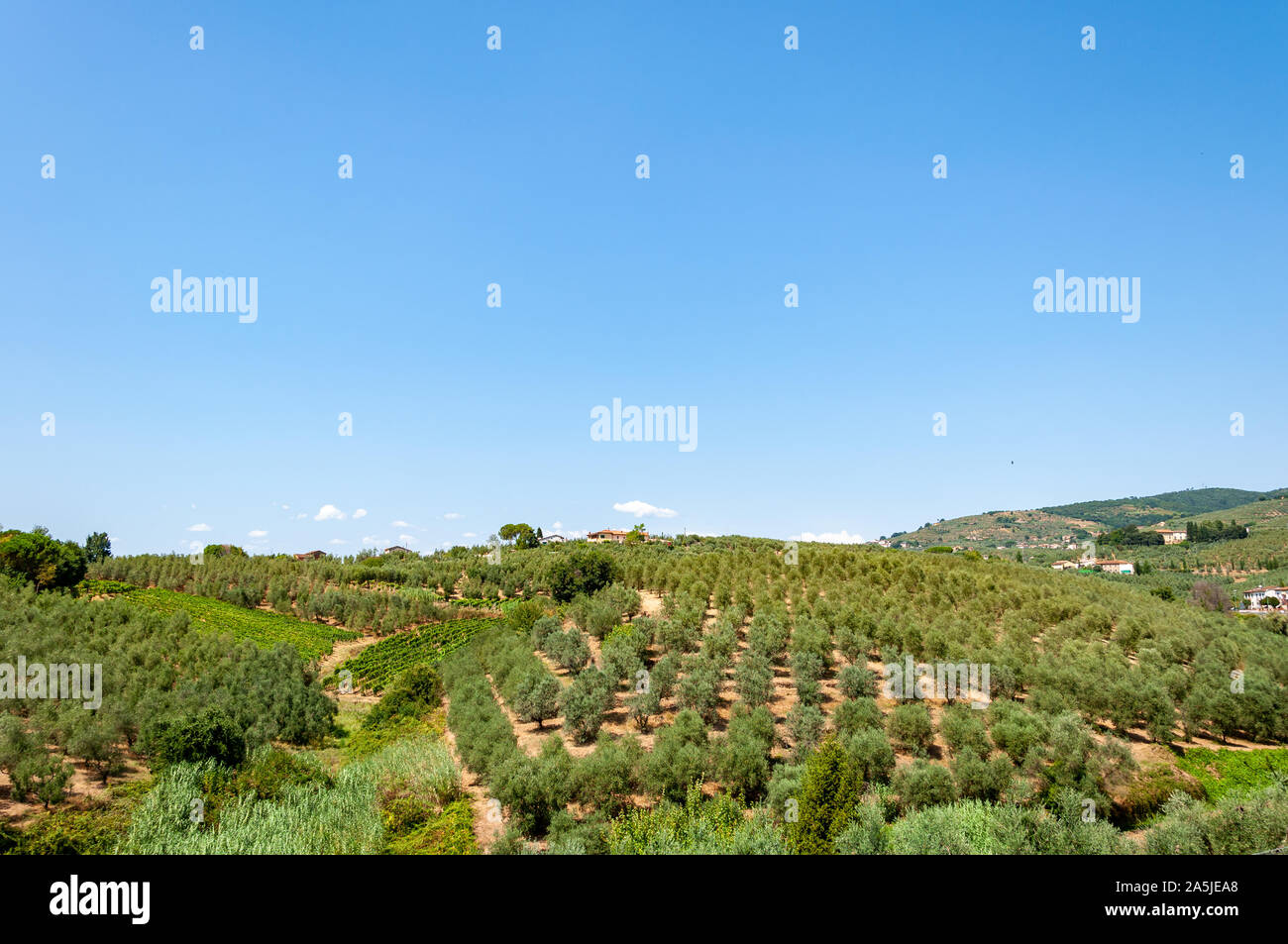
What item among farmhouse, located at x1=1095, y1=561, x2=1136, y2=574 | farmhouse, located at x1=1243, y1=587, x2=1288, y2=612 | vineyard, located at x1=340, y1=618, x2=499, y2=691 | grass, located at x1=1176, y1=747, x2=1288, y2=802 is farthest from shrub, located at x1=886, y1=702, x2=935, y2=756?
farmhouse, located at x1=1095, y1=561, x2=1136, y2=574

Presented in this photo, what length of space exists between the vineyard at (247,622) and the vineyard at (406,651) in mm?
4154

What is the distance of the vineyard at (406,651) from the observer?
46594 millimetres

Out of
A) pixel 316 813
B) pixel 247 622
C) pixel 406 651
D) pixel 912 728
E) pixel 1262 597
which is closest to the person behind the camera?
pixel 316 813

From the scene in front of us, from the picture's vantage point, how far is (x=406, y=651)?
5259cm

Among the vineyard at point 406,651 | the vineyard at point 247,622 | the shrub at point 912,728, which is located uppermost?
the shrub at point 912,728

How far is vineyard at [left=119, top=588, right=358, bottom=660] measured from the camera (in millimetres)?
51406

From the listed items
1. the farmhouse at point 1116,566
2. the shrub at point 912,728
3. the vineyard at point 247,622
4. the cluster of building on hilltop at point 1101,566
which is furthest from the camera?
the farmhouse at point 1116,566

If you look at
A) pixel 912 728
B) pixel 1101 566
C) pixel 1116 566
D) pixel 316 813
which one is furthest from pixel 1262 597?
pixel 316 813

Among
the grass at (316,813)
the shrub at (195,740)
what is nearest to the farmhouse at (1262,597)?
the grass at (316,813)

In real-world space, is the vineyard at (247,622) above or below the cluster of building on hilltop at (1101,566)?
above

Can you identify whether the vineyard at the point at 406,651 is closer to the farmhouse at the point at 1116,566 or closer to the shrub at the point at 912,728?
the shrub at the point at 912,728

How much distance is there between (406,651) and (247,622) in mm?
16639

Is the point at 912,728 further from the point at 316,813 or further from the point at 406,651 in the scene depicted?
the point at 406,651
